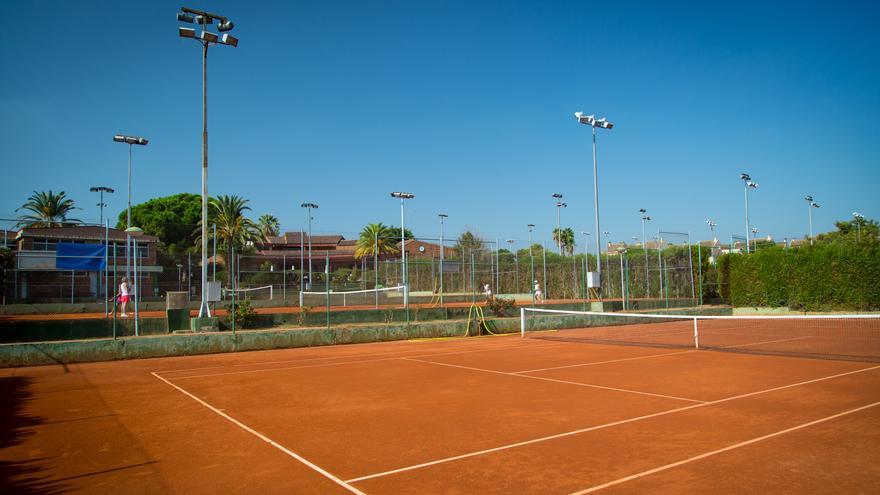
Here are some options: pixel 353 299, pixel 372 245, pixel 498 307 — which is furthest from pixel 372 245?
pixel 498 307

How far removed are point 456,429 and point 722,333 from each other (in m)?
16.1

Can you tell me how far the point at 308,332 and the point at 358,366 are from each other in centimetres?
572

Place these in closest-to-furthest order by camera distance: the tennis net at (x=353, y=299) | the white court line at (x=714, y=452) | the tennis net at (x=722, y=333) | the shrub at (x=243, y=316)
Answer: the white court line at (x=714, y=452)
the tennis net at (x=722, y=333)
the shrub at (x=243, y=316)
the tennis net at (x=353, y=299)

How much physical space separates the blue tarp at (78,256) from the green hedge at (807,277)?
2998cm

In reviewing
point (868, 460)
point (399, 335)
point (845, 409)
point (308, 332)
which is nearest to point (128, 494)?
point (868, 460)

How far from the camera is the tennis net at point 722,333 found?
1472 cm

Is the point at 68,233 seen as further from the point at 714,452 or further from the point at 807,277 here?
the point at 807,277

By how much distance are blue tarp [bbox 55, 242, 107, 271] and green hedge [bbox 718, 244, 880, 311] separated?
98.3ft

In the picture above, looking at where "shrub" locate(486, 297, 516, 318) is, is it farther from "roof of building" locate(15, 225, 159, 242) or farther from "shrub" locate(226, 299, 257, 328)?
"roof of building" locate(15, 225, 159, 242)

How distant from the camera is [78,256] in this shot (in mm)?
18297

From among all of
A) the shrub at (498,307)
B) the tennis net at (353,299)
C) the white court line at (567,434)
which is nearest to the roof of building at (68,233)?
the tennis net at (353,299)

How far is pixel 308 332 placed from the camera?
18906mm

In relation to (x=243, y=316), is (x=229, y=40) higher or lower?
higher

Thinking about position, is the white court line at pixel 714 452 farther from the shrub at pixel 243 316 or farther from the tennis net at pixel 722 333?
the shrub at pixel 243 316
